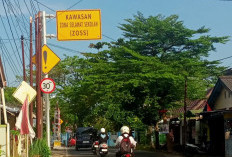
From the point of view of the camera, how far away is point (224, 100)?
34.4 meters

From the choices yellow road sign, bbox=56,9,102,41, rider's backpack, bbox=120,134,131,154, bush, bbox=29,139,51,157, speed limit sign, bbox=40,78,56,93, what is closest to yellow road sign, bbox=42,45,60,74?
speed limit sign, bbox=40,78,56,93

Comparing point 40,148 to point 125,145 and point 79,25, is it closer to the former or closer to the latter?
point 79,25

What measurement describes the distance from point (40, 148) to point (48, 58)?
4.35m

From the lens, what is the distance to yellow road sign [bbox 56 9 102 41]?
18.0 meters

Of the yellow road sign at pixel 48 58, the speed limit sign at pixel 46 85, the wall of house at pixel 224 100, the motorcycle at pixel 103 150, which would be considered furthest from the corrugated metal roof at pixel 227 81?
the speed limit sign at pixel 46 85

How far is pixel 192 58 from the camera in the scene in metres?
36.4

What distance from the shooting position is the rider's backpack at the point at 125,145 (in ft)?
49.5

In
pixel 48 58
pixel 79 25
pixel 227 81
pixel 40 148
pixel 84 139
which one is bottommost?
pixel 84 139

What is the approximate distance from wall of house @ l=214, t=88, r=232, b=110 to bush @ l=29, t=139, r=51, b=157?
1524cm

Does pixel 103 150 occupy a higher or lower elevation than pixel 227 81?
lower

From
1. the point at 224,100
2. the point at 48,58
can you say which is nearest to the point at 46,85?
the point at 48,58

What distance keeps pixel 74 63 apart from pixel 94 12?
50105 mm

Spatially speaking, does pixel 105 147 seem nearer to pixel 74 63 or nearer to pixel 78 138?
pixel 78 138

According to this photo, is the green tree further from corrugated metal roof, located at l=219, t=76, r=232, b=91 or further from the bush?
the bush
